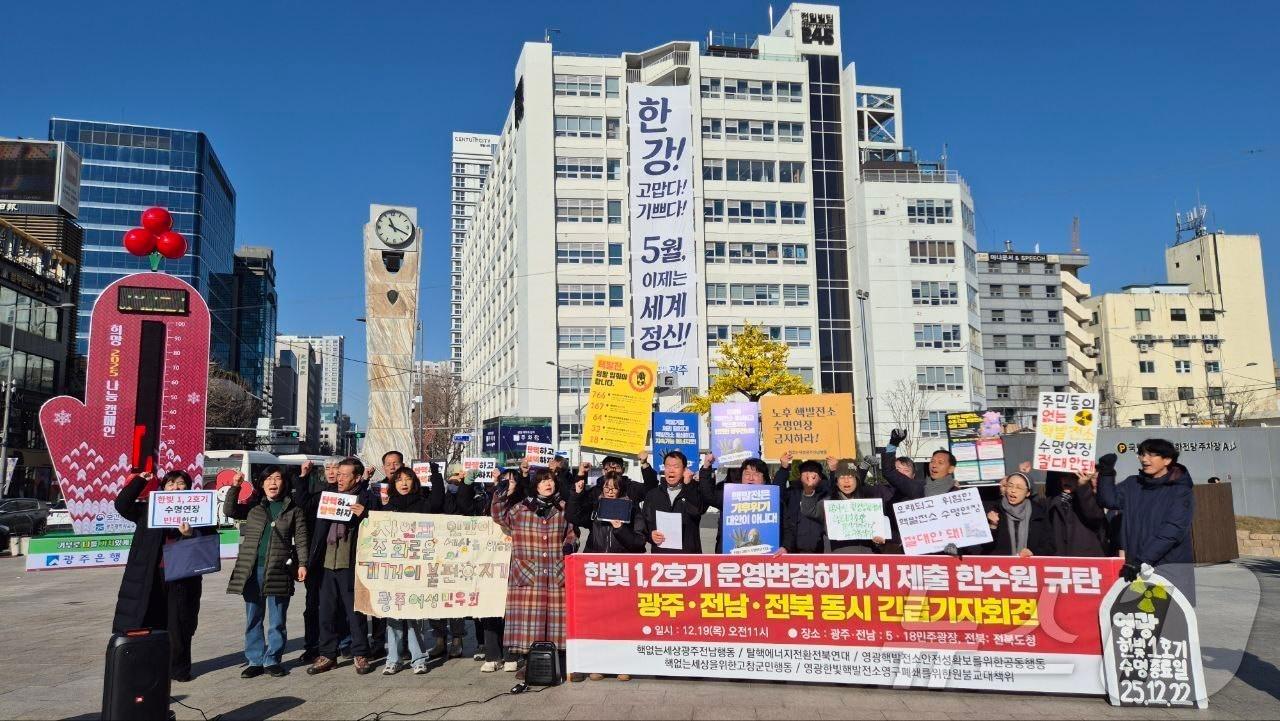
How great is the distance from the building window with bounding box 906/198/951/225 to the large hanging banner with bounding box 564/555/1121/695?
59960mm

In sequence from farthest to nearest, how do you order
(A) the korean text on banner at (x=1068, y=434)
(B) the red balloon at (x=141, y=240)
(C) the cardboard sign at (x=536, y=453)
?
(C) the cardboard sign at (x=536, y=453)
(B) the red balloon at (x=141, y=240)
(A) the korean text on banner at (x=1068, y=434)

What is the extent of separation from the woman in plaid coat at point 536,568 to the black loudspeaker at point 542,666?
0.24 m

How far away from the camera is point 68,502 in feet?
70.1

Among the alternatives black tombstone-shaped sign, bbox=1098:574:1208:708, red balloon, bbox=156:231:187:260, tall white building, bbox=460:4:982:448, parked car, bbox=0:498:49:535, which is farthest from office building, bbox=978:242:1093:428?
black tombstone-shaped sign, bbox=1098:574:1208:708

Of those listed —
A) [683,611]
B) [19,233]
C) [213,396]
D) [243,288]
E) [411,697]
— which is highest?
[243,288]

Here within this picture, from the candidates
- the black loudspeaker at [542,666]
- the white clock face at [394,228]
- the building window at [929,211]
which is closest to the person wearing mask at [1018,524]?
the black loudspeaker at [542,666]

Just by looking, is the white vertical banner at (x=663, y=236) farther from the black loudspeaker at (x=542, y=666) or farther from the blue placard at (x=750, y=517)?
the black loudspeaker at (x=542, y=666)

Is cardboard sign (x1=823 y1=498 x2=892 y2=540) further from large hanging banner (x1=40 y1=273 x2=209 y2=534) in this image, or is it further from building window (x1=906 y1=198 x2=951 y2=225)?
building window (x1=906 y1=198 x2=951 y2=225)

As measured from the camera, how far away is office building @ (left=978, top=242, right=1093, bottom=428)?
8644 cm

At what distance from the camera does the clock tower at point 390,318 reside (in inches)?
1983

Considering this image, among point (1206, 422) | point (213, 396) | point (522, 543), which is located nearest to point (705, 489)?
point (522, 543)

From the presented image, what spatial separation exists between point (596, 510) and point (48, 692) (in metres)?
5.42

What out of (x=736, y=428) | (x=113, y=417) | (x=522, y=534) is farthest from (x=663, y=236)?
(x=522, y=534)

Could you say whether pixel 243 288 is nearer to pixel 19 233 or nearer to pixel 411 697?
pixel 19 233
